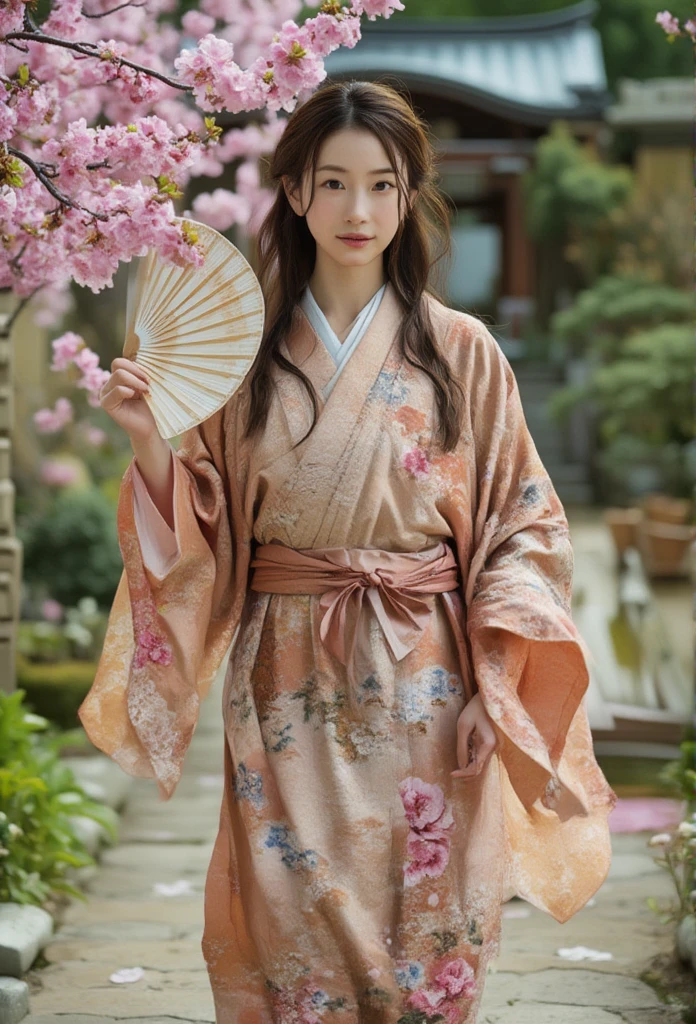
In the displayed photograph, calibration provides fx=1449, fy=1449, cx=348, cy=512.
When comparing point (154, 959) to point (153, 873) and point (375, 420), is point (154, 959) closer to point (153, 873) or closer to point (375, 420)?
point (153, 873)

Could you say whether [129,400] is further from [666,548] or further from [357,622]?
[666,548]

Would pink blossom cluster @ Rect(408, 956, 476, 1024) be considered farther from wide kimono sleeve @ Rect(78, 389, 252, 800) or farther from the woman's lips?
the woman's lips

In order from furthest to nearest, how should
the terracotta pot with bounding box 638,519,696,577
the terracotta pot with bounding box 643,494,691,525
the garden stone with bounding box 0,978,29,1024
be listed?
1. the terracotta pot with bounding box 643,494,691,525
2. the terracotta pot with bounding box 638,519,696,577
3. the garden stone with bounding box 0,978,29,1024

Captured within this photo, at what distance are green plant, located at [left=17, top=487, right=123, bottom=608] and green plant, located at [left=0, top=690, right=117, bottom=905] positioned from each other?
3.43 m

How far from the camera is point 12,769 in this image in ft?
14.8

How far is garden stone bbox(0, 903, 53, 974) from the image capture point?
13.2 ft

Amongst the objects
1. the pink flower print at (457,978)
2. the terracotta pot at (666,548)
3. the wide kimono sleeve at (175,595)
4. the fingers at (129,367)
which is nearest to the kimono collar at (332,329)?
the wide kimono sleeve at (175,595)

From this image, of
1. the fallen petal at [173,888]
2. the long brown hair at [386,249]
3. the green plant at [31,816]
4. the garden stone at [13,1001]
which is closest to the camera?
the long brown hair at [386,249]

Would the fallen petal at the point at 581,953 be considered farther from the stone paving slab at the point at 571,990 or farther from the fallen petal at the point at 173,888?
the fallen petal at the point at 173,888

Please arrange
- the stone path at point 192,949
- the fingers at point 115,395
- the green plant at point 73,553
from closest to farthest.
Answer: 1. the fingers at point 115,395
2. the stone path at point 192,949
3. the green plant at point 73,553

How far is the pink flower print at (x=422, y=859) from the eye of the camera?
9.77ft

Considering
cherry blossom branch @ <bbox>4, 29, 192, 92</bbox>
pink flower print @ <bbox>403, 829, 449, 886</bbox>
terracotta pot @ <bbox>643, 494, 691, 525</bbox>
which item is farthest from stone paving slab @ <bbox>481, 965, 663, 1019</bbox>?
terracotta pot @ <bbox>643, 494, 691, 525</bbox>

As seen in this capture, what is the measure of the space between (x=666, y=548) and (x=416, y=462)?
9831 millimetres

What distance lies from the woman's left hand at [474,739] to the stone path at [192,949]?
1072 millimetres
